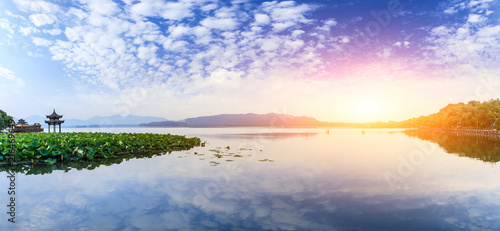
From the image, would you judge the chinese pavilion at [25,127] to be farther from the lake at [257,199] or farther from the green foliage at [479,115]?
the green foliage at [479,115]

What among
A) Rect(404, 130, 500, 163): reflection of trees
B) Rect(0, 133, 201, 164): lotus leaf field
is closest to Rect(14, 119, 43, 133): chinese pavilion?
Rect(0, 133, 201, 164): lotus leaf field

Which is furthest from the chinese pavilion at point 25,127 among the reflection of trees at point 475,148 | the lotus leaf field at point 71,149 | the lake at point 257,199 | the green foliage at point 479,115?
the green foliage at point 479,115

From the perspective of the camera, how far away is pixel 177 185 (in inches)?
438

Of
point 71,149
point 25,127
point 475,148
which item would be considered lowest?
point 475,148

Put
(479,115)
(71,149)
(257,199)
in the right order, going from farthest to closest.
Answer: (479,115) → (71,149) → (257,199)

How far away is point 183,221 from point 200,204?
55.0 inches

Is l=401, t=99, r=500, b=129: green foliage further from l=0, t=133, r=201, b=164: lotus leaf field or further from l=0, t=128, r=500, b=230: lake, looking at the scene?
l=0, t=133, r=201, b=164: lotus leaf field

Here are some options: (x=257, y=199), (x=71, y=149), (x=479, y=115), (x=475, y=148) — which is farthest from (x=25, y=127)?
(x=479, y=115)

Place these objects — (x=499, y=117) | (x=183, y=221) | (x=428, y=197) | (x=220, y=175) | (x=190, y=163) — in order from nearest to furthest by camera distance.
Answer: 1. (x=183, y=221)
2. (x=428, y=197)
3. (x=220, y=175)
4. (x=190, y=163)
5. (x=499, y=117)

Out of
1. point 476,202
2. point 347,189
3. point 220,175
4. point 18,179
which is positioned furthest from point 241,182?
point 18,179

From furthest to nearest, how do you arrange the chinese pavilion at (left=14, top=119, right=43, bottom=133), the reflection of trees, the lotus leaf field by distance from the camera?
the chinese pavilion at (left=14, top=119, right=43, bottom=133) → the reflection of trees → the lotus leaf field

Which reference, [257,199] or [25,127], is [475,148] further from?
[25,127]

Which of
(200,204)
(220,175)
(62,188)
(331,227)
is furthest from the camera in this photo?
(220,175)

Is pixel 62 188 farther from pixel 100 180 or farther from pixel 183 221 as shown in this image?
pixel 183 221
